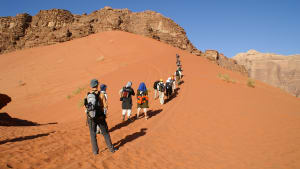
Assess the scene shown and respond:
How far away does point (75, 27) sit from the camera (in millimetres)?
38281

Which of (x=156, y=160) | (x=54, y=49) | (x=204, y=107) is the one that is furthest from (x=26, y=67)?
(x=156, y=160)

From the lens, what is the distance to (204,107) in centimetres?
1000

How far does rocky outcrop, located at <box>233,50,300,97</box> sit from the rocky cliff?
5923 centimetres

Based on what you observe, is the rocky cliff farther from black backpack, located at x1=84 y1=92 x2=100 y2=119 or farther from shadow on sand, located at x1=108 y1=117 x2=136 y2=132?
black backpack, located at x1=84 y1=92 x2=100 y2=119

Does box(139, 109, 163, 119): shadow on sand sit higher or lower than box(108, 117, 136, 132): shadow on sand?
higher

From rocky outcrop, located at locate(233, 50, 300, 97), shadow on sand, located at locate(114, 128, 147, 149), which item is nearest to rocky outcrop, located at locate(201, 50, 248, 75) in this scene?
shadow on sand, located at locate(114, 128, 147, 149)

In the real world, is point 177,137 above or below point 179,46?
below

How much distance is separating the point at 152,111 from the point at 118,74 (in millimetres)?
10433

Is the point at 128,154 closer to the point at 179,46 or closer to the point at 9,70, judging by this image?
the point at 9,70

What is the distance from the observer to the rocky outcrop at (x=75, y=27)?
37.5 m

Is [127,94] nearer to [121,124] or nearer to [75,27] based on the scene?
[121,124]

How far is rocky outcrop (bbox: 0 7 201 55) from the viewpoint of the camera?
37.5 meters

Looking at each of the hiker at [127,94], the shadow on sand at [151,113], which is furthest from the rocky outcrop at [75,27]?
the hiker at [127,94]

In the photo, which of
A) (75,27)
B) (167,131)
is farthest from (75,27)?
(167,131)
